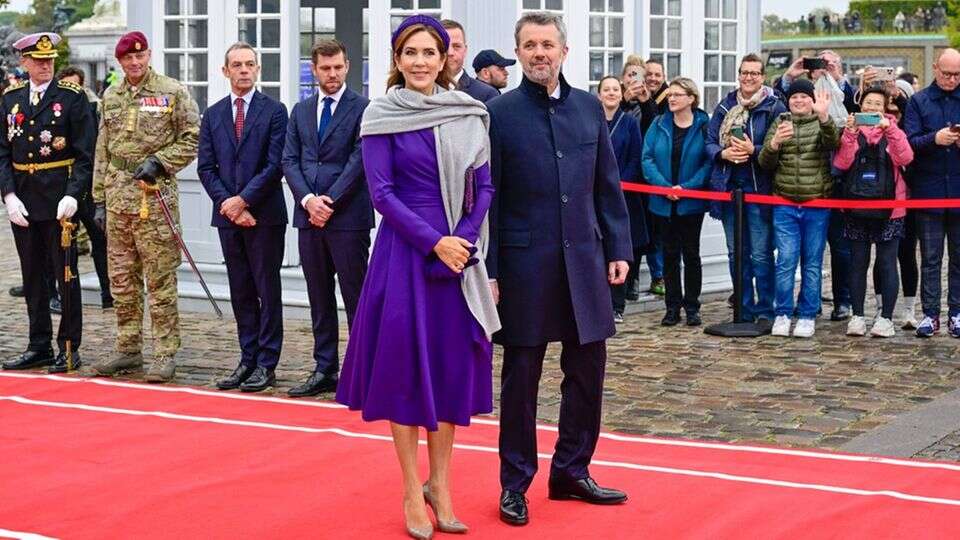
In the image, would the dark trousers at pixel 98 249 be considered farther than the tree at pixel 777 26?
No

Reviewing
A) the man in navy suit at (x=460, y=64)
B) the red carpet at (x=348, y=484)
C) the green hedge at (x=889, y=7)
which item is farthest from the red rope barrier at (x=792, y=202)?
the green hedge at (x=889, y=7)

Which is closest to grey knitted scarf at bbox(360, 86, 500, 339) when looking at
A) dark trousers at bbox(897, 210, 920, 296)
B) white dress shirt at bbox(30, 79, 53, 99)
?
white dress shirt at bbox(30, 79, 53, 99)

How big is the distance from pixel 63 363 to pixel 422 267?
4.76 m

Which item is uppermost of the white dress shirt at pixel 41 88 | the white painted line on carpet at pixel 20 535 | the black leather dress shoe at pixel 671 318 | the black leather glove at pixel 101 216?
the white dress shirt at pixel 41 88

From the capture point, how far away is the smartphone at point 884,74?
11.5 meters

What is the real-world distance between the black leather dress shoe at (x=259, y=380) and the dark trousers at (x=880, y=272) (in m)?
4.31

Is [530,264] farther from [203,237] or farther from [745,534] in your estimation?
[203,237]

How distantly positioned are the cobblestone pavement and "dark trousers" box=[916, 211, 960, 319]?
239 mm

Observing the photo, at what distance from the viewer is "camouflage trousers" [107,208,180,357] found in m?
9.59

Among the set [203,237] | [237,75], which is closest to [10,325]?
[203,237]

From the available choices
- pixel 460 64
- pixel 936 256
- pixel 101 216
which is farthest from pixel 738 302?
pixel 101 216

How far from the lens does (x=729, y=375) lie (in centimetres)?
972

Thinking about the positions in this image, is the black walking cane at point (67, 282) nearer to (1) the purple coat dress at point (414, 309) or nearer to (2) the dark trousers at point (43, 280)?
(2) the dark trousers at point (43, 280)

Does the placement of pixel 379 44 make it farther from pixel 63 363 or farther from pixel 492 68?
pixel 63 363
